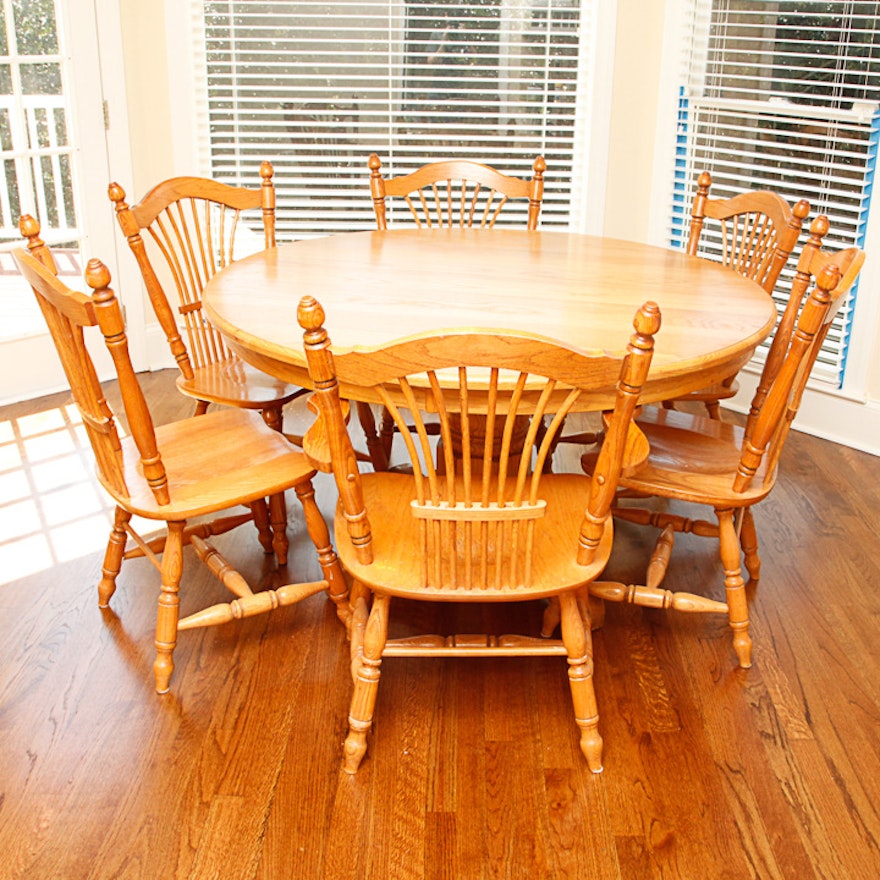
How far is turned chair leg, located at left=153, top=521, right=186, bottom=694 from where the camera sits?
2352 millimetres

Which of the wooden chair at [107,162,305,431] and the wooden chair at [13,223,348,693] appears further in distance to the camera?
the wooden chair at [107,162,305,431]

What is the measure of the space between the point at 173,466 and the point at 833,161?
8.30 feet

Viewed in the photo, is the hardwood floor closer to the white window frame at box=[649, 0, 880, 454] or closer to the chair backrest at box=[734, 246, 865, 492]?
the chair backrest at box=[734, 246, 865, 492]

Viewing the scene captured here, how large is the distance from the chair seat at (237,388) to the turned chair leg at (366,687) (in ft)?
2.79

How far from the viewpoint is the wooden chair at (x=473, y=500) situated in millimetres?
1764

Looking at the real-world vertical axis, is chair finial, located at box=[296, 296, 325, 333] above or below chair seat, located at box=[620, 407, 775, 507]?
above

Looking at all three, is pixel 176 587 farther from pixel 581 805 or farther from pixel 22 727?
pixel 581 805

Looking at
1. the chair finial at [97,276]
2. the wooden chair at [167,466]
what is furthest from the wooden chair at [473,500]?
the chair finial at [97,276]

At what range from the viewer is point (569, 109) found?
172 inches

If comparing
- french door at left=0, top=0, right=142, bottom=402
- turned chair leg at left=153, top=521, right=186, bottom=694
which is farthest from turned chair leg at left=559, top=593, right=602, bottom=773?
french door at left=0, top=0, right=142, bottom=402

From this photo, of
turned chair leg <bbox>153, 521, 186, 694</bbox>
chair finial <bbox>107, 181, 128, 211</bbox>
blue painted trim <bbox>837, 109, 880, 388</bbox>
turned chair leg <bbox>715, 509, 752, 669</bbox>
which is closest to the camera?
turned chair leg <bbox>153, 521, 186, 694</bbox>

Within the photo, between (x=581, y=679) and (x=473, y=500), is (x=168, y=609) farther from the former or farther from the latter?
(x=581, y=679)

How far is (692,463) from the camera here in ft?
8.22

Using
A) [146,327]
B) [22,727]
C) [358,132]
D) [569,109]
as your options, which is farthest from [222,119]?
[22,727]
